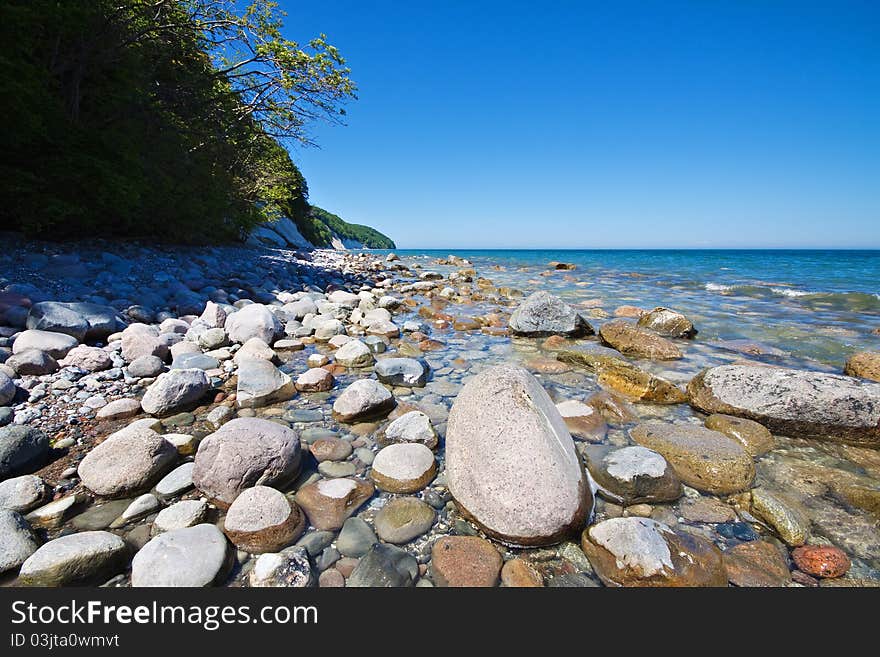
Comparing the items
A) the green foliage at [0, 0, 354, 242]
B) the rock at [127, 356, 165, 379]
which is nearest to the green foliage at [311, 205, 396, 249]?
the green foliage at [0, 0, 354, 242]

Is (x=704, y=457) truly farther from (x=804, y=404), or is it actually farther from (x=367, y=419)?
(x=367, y=419)

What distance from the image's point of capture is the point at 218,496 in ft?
7.75

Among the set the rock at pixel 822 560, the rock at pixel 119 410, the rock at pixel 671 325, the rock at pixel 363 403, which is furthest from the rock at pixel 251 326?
the rock at pixel 671 325

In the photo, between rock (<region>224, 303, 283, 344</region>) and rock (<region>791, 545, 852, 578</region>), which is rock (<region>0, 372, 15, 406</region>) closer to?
rock (<region>224, 303, 283, 344</region>)

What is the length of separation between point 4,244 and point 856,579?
1223 cm

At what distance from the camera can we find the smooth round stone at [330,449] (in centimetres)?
298

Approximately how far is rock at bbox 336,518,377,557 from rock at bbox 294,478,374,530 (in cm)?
7

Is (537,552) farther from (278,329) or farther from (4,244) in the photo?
(4,244)

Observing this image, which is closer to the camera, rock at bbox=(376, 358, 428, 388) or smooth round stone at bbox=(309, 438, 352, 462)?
smooth round stone at bbox=(309, 438, 352, 462)

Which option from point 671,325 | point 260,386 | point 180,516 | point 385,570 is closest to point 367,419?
point 260,386

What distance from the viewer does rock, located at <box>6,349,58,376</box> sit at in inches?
147

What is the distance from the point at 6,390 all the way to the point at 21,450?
1.31 m

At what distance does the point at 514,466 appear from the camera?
7.29 feet

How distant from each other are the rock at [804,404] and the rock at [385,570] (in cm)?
361
